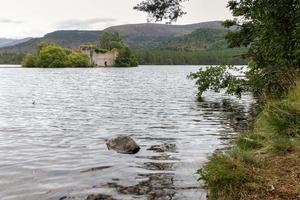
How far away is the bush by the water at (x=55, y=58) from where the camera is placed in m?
173

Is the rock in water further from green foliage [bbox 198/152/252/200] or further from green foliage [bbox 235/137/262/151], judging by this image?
green foliage [bbox 198/152/252/200]

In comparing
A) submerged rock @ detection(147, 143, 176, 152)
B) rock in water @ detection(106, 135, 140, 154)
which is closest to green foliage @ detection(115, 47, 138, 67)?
submerged rock @ detection(147, 143, 176, 152)

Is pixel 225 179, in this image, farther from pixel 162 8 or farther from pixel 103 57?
pixel 103 57

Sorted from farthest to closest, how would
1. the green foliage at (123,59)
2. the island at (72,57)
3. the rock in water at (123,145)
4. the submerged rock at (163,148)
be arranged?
the green foliage at (123,59) → the island at (72,57) → the submerged rock at (163,148) → the rock in water at (123,145)

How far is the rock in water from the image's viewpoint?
16094 mm

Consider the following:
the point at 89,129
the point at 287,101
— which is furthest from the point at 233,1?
the point at 287,101

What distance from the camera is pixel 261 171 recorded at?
324 inches

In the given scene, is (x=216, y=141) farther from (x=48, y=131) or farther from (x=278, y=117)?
(x=48, y=131)

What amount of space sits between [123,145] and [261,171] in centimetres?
878

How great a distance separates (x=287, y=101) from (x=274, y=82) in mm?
9003

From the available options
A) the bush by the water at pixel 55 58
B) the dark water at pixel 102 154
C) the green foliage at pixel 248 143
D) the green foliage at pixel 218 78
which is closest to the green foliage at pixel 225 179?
the dark water at pixel 102 154

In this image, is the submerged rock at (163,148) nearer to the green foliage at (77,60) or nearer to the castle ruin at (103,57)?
the green foliage at (77,60)

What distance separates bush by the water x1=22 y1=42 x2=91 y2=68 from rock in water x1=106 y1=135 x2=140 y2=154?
6265 inches

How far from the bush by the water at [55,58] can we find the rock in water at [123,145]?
159124 mm
